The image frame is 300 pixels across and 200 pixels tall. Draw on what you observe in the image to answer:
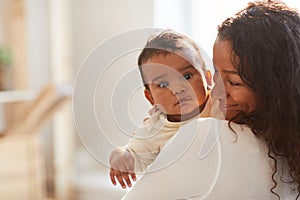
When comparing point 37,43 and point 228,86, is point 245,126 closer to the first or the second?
point 228,86

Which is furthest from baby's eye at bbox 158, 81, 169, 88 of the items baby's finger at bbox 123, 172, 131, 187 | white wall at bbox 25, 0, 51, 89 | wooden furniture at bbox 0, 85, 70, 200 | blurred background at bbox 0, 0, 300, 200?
white wall at bbox 25, 0, 51, 89

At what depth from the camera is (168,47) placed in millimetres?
626

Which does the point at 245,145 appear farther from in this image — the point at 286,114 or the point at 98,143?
the point at 98,143

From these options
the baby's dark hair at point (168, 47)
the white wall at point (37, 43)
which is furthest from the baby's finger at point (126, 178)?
the white wall at point (37, 43)

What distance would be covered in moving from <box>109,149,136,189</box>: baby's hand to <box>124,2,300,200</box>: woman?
0.11ft

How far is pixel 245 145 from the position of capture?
2.10ft

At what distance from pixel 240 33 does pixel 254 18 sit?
26 millimetres

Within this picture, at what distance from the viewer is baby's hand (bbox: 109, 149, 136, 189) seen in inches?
25.1

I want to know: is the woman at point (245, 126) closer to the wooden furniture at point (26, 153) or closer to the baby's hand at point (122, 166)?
the baby's hand at point (122, 166)

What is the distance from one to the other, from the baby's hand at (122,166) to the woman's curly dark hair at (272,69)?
0.45ft

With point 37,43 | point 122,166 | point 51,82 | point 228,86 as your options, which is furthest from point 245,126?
point 37,43

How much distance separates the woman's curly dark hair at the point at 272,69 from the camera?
627 millimetres

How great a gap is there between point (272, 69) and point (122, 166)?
0.68 ft

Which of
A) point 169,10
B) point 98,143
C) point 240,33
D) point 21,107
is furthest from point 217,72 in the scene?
point 21,107
